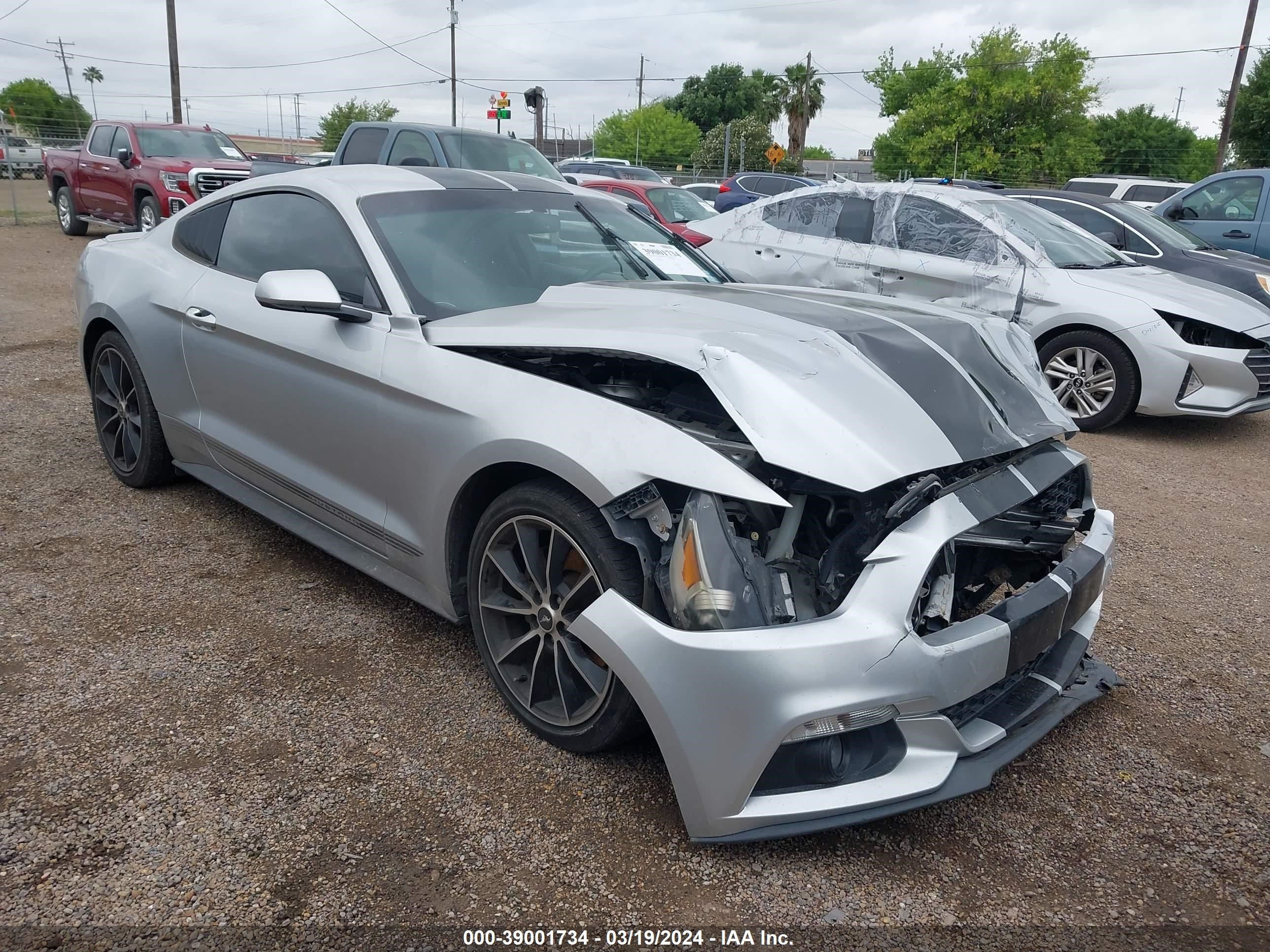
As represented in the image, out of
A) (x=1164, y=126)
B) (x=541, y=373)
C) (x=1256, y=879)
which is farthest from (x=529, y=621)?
(x=1164, y=126)

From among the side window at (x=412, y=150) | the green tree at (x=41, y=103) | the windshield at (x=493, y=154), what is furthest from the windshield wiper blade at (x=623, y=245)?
the green tree at (x=41, y=103)

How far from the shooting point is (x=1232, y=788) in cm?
259

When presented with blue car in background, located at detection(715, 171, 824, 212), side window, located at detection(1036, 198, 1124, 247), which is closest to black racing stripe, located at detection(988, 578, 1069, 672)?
side window, located at detection(1036, 198, 1124, 247)

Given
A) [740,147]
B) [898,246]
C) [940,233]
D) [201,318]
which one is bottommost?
[201,318]

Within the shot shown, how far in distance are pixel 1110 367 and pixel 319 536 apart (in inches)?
215

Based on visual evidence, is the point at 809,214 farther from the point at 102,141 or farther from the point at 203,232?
the point at 102,141

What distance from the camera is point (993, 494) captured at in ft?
7.84

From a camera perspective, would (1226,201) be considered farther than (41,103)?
No

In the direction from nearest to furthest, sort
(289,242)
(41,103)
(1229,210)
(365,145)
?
1. (289,242)
2. (365,145)
3. (1229,210)
4. (41,103)

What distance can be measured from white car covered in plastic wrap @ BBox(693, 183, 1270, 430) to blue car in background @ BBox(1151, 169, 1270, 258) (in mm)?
4521

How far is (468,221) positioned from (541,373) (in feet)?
3.35

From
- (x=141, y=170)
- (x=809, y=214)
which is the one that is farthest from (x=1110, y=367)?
(x=141, y=170)

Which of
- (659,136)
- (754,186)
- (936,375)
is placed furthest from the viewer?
(659,136)

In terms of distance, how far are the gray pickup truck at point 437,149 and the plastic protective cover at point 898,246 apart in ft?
8.90
